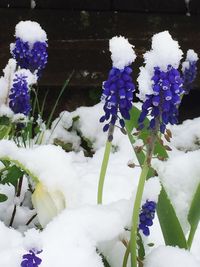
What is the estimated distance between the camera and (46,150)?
1.34m

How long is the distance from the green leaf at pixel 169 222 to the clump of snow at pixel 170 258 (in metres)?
0.02

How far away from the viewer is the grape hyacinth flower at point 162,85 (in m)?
0.92

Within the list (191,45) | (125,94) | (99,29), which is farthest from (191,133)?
(125,94)

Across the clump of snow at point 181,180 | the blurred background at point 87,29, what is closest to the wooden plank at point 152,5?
the blurred background at point 87,29

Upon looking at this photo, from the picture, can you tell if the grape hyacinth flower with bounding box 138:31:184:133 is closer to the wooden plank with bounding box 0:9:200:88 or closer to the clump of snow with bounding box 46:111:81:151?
the clump of snow with bounding box 46:111:81:151

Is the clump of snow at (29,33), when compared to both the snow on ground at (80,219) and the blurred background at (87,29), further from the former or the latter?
the blurred background at (87,29)

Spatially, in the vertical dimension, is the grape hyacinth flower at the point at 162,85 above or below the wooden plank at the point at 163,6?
below

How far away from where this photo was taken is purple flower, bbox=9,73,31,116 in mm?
1479

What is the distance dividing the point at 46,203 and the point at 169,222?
26cm

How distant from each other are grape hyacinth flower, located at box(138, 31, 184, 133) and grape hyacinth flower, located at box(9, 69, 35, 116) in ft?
1.89

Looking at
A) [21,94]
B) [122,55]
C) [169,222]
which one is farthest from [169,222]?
[21,94]

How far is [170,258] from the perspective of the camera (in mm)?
1096

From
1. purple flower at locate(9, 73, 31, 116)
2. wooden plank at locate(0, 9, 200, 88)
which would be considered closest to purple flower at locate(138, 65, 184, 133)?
purple flower at locate(9, 73, 31, 116)

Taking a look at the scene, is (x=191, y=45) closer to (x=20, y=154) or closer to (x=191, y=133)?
(x=191, y=133)
